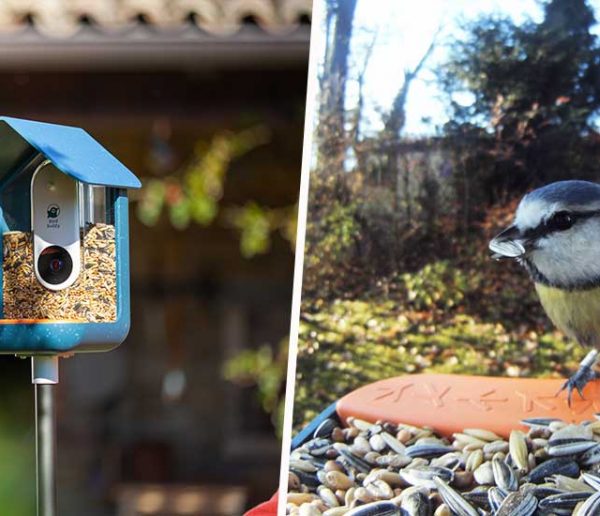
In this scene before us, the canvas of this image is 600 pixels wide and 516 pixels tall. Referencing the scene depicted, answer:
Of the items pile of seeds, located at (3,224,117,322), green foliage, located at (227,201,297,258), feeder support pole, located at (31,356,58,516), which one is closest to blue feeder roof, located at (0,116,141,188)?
pile of seeds, located at (3,224,117,322)

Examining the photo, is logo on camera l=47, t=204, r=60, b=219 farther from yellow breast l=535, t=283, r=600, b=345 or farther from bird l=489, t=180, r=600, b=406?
yellow breast l=535, t=283, r=600, b=345

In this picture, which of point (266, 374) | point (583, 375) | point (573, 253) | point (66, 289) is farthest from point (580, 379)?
point (266, 374)

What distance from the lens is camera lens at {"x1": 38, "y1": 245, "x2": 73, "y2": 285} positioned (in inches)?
78.5

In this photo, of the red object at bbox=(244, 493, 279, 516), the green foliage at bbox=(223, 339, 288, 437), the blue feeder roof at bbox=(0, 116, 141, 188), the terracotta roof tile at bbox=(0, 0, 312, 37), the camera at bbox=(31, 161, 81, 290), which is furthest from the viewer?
the green foliage at bbox=(223, 339, 288, 437)

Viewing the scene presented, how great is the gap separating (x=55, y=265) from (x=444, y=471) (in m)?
0.79

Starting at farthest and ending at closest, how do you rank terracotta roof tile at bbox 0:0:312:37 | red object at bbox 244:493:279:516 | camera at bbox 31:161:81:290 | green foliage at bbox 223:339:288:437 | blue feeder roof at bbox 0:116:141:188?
green foliage at bbox 223:339:288:437 < terracotta roof tile at bbox 0:0:312:37 < red object at bbox 244:493:279:516 < camera at bbox 31:161:81:290 < blue feeder roof at bbox 0:116:141:188

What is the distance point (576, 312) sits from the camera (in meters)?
1.97

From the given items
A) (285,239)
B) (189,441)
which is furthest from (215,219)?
(189,441)

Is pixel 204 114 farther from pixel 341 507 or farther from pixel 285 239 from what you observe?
pixel 341 507

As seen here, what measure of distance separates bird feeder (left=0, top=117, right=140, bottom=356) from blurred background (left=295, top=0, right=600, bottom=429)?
348 millimetres

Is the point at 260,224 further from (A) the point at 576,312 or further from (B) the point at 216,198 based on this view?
(A) the point at 576,312

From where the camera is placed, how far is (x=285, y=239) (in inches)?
176

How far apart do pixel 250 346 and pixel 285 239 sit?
19.7 inches

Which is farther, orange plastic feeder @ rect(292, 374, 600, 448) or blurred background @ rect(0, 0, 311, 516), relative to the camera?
blurred background @ rect(0, 0, 311, 516)
